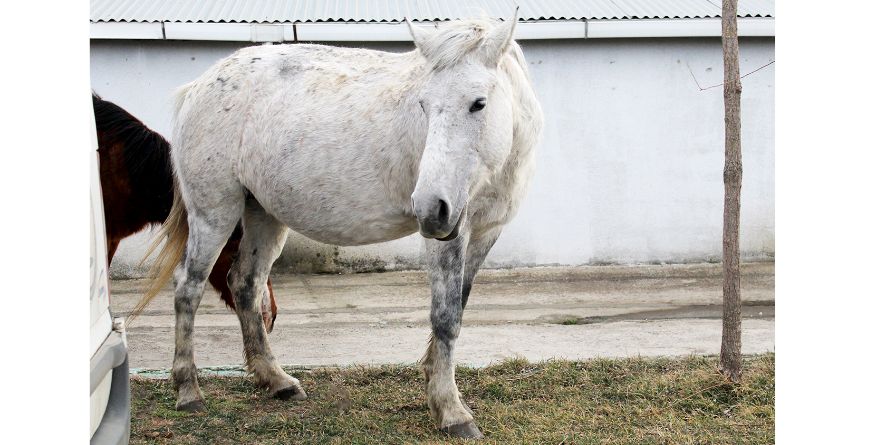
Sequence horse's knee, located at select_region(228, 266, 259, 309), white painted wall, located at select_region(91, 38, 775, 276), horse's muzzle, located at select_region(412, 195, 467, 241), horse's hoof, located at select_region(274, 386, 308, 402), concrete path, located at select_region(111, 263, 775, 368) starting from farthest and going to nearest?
white painted wall, located at select_region(91, 38, 775, 276) → concrete path, located at select_region(111, 263, 775, 368) → horse's knee, located at select_region(228, 266, 259, 309) → horse's hoof, located at select_region(274, 386, 308, 402) → horse's muzzle, located at select_region(412, 195, 467, 241)

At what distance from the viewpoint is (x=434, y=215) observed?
328cm

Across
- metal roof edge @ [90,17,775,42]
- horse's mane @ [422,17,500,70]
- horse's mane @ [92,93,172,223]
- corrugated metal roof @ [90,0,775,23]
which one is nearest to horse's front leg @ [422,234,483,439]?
horse's mane @ [422,17,500,70]

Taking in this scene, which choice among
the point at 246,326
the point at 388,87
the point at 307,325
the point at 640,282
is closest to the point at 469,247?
the point at 388,87

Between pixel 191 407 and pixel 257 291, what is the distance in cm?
74

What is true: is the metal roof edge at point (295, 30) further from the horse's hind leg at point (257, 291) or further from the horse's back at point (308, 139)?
the horse's hind leg at point (257, 291)

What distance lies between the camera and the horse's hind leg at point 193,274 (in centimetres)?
450

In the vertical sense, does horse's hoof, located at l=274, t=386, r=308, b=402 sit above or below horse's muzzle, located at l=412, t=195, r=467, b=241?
below

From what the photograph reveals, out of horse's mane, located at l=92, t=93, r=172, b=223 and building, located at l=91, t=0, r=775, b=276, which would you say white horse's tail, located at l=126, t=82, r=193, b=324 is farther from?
building, located at l=91, t=0, r=775, b=276

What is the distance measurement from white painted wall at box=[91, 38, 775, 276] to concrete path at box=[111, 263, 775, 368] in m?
0.24

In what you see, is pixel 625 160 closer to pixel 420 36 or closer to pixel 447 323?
pixel 447 323

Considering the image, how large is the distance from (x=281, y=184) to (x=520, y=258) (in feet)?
16.0

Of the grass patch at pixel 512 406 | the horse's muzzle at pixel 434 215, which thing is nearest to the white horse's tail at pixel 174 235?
the grass patch at pixel 512 406

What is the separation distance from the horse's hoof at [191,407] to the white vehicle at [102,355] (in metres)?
2.10

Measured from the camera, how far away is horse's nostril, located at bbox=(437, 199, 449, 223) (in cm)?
328
